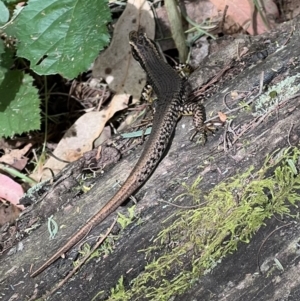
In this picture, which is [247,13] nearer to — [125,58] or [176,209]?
[125,58]

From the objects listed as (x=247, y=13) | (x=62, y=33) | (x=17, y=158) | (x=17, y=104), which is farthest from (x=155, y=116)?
(x=17, y=158)

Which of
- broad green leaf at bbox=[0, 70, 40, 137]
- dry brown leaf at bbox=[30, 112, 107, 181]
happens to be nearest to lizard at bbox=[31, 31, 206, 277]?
dry brown leaf at bbox=[30, 112, 107, 181]

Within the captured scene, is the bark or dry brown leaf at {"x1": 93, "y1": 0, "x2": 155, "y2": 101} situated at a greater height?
dry brown leaf at {"x1": 93, "y1": 0, "x2": 155, "y2": 101}

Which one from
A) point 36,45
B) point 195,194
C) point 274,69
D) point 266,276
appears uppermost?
point 36,45

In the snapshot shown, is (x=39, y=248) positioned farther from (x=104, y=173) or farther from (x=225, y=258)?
(x=225, y=258)

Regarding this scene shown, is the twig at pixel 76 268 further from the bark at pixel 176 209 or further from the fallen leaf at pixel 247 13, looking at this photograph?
the fallen leaf at pixel 247 13

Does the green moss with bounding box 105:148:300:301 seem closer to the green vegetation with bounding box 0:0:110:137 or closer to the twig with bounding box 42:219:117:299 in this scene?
the twig with bounding box 42:219:117:299

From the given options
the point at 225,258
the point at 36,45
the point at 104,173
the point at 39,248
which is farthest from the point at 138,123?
the point at 225,258
